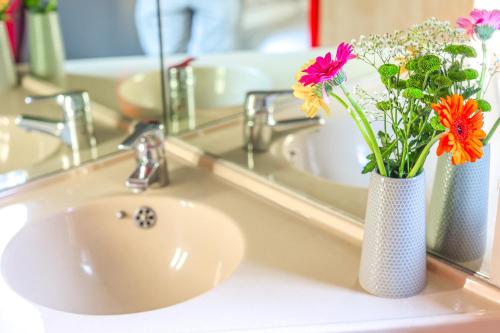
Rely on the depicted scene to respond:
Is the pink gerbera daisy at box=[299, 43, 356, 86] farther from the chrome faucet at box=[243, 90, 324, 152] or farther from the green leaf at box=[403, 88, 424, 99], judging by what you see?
the chrome faucet at box=[243, 90, 324, 152]

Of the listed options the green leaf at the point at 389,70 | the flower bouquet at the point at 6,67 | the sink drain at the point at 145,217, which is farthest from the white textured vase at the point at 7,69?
the green leaf at the point at 389,70

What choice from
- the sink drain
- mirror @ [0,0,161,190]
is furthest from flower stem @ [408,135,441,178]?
mirror @ [0,0,161,190]

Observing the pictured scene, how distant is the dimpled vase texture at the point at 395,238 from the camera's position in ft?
2.97

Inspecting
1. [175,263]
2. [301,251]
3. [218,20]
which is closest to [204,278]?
[175,263]

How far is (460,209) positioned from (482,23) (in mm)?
270

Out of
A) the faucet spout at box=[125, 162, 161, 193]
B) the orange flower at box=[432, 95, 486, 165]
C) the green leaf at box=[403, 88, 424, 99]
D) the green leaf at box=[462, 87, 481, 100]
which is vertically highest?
the green leaf at box=[403, 88, 424, 99]

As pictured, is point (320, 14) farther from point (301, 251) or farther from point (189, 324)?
point (189, 324)

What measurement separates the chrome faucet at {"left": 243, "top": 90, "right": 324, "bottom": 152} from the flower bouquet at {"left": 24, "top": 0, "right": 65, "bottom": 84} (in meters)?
0.55

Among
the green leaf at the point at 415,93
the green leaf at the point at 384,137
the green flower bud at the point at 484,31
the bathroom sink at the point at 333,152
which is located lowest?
the bathroom sink at the point at 333,152

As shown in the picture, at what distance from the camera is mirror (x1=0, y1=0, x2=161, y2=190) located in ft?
5.09

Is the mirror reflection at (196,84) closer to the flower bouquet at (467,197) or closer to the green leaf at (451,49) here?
the flower bouquet at (467,197)

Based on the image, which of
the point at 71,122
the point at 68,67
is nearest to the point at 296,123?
the point at 71,122

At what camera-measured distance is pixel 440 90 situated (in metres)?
0.85

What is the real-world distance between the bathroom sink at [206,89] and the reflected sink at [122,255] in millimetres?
336
